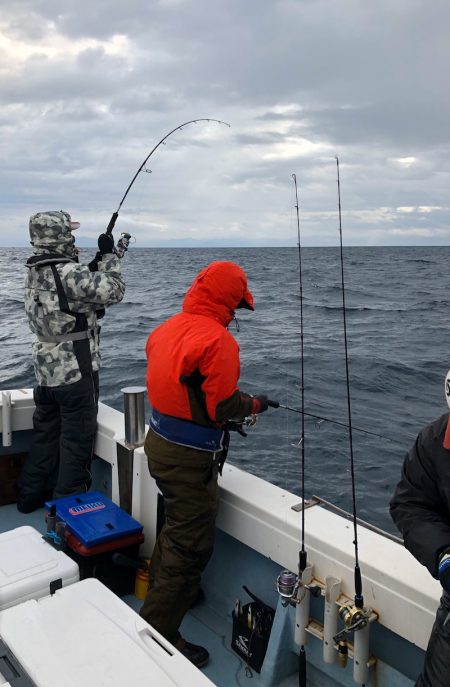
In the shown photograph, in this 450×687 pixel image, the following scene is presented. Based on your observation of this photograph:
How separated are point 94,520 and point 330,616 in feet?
4.32

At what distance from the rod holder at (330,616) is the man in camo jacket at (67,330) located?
185 cm

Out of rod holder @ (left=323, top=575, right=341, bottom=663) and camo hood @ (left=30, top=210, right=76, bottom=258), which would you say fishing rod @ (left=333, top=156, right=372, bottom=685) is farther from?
camo hood @ (left=30, top=210, right=76, bottom=258)

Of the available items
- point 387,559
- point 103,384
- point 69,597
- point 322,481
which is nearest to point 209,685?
point 69,597

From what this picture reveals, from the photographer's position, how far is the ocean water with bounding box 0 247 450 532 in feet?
19.9

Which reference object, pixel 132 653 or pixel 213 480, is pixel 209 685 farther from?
pixel 213 480

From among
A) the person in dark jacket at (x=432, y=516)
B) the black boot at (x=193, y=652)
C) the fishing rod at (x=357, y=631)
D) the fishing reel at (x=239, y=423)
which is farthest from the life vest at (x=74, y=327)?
the person in dark jacket at (x=432, y=516)

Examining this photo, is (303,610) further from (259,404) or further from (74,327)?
(74,327)

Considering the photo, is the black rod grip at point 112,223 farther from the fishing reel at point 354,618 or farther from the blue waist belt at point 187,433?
the fishing reel at point 354,618

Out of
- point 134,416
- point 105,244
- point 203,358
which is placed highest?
point 105,244

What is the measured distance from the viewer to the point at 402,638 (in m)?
2.24

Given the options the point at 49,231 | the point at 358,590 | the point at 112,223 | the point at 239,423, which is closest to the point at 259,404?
the point at 239,423

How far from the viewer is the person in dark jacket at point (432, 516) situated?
1665 millimetres

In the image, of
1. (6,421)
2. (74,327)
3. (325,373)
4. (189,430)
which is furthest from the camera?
(325,373)

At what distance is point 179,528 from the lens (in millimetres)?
2668
